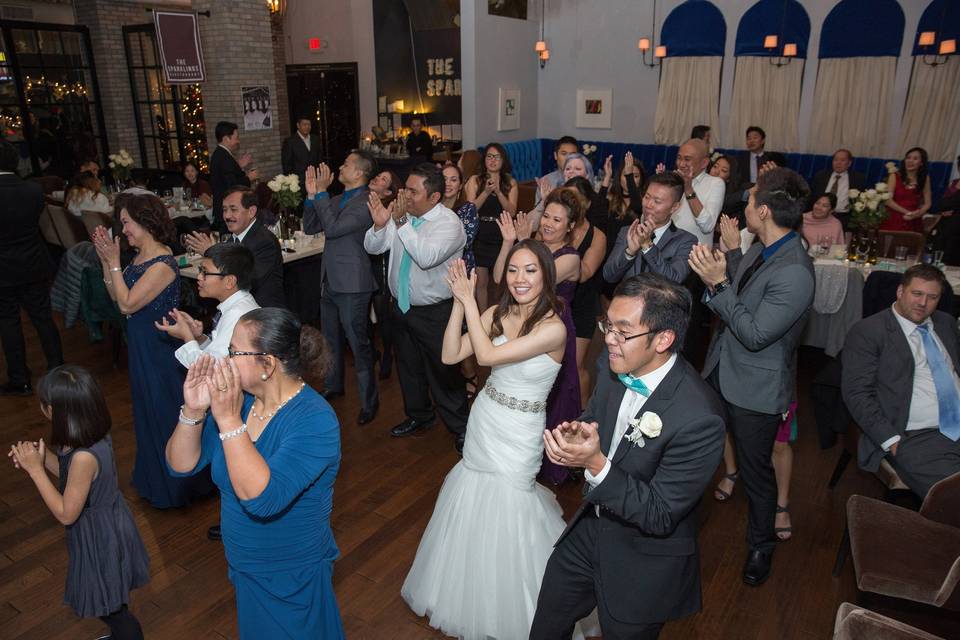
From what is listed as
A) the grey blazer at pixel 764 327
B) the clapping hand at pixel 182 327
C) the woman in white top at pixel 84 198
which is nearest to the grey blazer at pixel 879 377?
the grey blazer at pixel 764 327

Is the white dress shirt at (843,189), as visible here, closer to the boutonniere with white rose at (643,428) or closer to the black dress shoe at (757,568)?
the black dress shoe at (757,568)

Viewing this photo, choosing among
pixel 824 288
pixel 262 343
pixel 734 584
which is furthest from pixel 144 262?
pixel 824 288

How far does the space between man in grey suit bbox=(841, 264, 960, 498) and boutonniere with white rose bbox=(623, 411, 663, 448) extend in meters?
1.90

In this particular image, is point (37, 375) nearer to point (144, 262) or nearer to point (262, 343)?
point (144, 262)

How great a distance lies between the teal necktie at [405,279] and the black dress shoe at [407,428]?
89 centimetres

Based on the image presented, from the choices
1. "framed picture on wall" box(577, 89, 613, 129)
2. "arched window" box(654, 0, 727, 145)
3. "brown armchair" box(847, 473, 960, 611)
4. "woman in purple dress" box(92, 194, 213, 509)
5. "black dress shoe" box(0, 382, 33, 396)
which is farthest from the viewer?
"framed picture on wall" box(577, 89, 613, 129)

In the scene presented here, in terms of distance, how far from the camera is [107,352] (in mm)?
5984

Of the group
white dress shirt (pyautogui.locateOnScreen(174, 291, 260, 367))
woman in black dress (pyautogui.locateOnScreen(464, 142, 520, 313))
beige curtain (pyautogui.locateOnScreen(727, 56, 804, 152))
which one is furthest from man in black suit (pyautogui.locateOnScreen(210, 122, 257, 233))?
beige curtain (pyautogui.locateOnScreen(727, 56, 804, 152))

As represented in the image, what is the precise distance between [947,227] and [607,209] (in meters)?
4.05

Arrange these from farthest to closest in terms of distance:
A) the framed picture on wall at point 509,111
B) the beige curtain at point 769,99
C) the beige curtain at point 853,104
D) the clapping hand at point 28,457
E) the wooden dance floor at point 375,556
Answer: the framed picture on wall at point 509,111
the beige curtain at point 769,99
the beige curtain at point 853,104
the wooden dance floor at point 375,556
the clapping hand at point 28,457

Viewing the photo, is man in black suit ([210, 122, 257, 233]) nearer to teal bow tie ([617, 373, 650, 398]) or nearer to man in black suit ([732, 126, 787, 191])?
man in black suit ([732, 126, 787, 191])

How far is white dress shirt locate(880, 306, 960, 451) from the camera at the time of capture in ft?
10.6

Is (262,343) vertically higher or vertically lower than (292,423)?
higher

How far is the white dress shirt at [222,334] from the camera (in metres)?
2.70
